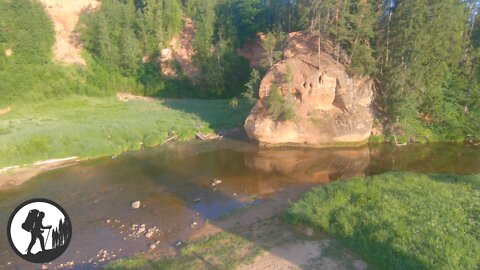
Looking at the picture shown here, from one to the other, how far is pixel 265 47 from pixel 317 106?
9.29m

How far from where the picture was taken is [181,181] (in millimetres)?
24656

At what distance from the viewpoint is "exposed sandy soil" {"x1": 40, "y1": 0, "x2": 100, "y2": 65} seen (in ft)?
172

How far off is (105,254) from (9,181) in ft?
45.1

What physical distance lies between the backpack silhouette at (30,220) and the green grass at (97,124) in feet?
85.6

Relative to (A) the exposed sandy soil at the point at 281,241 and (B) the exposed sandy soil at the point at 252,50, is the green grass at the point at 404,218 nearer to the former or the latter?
(A) the exposed sandy soil at the point at 281,241

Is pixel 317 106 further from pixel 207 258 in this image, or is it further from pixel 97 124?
pixel 207 258

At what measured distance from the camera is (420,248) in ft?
42.6

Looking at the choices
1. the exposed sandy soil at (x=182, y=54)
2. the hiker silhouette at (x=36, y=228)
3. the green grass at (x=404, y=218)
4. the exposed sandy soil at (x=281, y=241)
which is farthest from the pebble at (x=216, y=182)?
the exposed sandy soil at (x=182, y=54)

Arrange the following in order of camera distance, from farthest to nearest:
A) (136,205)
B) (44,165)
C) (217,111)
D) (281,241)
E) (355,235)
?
(217,111), (44,165), (136,205), (281,241), (355,235)

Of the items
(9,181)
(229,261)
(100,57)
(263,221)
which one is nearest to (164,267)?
(229,261)

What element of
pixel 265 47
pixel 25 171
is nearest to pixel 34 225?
pixel 25 171

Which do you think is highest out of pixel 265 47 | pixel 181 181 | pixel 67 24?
pixel 67 24

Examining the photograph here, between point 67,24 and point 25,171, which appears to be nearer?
point 25,171

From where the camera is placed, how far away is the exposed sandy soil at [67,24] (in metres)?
52.4
